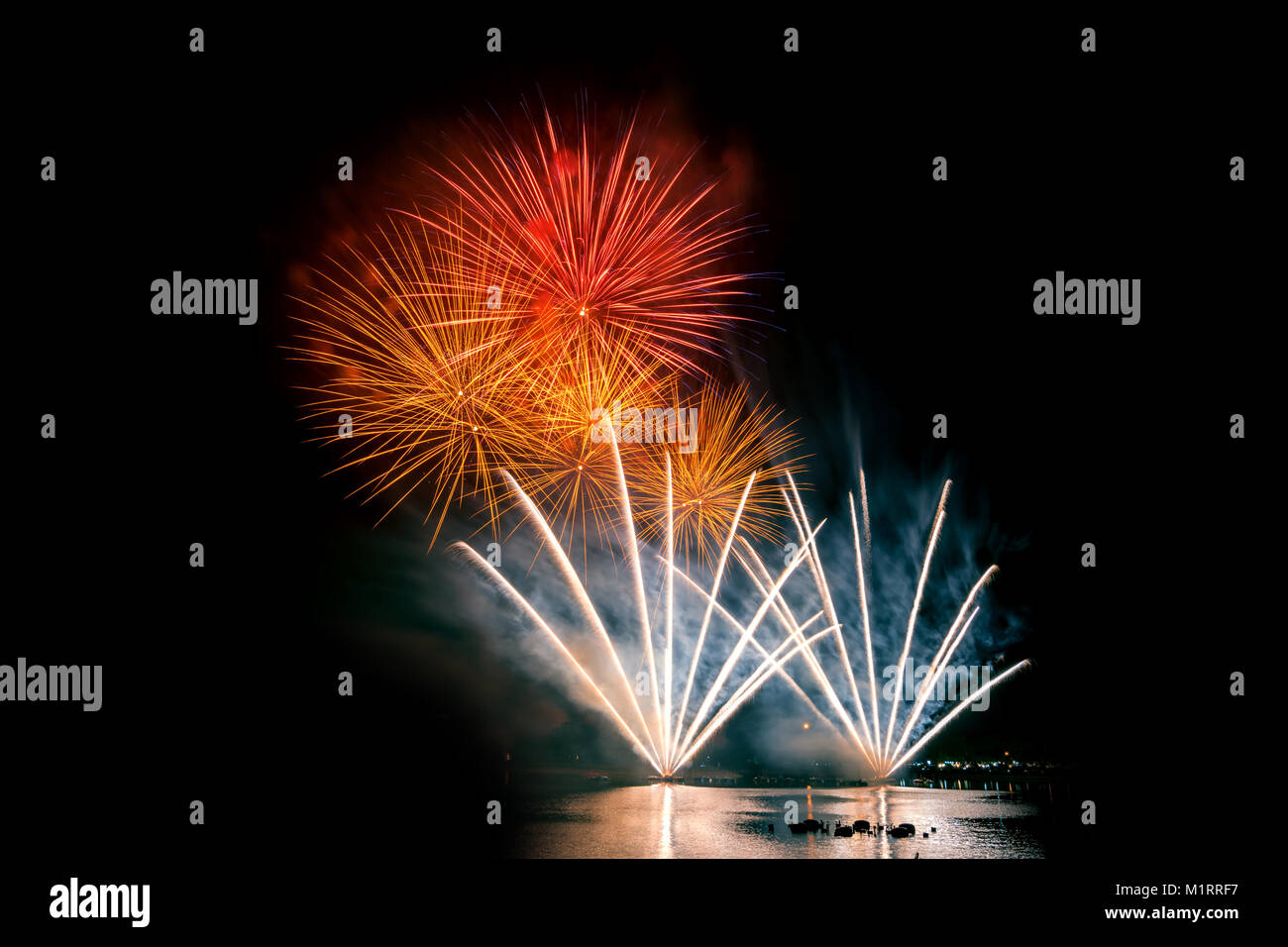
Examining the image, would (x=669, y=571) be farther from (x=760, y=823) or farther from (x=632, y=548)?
(x=760, y=823)

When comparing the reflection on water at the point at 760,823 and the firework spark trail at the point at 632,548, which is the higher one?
the firework spark trail at the point at 632,548

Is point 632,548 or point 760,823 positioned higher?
point 632,548

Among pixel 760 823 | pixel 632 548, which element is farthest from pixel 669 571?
pixel 760 823

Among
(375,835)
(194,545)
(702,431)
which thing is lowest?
(375,835)

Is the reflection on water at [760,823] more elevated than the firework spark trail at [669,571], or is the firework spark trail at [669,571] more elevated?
the firework spark trail at [669,571]

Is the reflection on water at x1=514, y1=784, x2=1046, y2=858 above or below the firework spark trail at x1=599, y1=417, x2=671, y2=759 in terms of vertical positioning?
below

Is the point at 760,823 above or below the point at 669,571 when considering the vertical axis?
below
